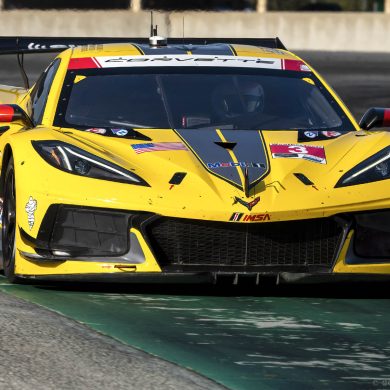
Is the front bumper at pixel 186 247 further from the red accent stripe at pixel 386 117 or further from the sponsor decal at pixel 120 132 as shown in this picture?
the red accent stripe at pixel 386 117

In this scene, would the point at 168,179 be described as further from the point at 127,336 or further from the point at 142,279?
the point at 127,336

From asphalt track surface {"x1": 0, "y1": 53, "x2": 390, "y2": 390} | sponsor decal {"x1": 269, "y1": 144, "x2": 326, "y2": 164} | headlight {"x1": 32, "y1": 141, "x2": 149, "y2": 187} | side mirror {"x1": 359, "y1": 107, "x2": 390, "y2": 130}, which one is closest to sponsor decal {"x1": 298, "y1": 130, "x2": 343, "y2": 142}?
sponsor decal {"x1": 269, "y1": 144, "x2": 326, "y2": 164}

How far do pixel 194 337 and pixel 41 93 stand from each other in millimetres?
3052

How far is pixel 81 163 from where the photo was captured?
22.5 feet

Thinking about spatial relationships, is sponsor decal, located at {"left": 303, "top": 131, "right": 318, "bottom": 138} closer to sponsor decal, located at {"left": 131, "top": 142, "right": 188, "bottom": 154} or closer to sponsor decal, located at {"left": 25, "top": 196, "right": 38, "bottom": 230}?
sponsor decal, located at {"left": 131, "top": 142, "right": 188, "bottom": 154}

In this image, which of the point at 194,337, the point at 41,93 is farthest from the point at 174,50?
the point at 194,337

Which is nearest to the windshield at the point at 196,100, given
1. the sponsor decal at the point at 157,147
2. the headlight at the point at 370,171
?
the sponsor decal at the point at 157,147

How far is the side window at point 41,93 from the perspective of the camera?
8.06 meters

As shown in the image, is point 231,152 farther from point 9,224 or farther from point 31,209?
point 9,224

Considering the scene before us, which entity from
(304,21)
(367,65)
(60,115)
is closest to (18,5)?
(367,65)

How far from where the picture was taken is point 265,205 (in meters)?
6.57

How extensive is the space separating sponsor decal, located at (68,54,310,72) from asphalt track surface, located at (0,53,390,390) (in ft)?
5.39

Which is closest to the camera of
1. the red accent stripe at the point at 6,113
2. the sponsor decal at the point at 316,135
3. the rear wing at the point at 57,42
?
the sponsor decal at the point at 316,135

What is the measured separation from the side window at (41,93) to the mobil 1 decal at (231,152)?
3.17 feet
